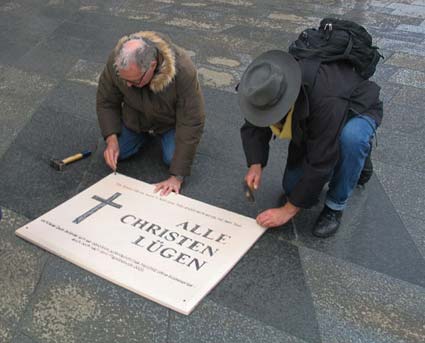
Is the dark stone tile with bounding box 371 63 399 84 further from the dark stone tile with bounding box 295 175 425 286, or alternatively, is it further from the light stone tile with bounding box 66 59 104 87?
the light stone tile with bounding box 66 59 104 87

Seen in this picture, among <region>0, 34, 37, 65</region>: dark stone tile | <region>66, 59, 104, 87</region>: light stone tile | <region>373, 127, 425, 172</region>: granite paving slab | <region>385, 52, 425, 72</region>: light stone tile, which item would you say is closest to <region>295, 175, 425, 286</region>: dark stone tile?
<region>373, 127, 425, 172</region>: granite paving slab

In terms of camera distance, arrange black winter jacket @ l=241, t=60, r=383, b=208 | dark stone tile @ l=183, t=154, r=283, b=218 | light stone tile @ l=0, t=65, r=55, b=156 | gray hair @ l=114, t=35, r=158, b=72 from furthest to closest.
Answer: light stone tile @ l=0, t=65, r=55, b=156 → dark stone tile @ l=183, t=154, r=283, b=218 → gray hair @ l=114, t=35, r=158, b=72 → black winter jacket @ l=241, t=60, r=383, b=208

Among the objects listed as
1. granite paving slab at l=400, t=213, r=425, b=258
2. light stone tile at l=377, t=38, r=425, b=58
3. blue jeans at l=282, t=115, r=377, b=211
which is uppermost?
blue jeans at l=282, t=115, r=377, b=211

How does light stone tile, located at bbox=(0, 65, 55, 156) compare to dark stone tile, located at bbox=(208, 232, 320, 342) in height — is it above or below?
below

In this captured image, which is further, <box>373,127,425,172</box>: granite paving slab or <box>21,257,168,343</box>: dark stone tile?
<box>373,127,425,172</box>: granite paving slab

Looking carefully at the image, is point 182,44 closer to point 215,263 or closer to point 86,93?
point 86,93

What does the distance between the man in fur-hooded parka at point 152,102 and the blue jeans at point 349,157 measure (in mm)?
853

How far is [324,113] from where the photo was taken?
2240 millimetres

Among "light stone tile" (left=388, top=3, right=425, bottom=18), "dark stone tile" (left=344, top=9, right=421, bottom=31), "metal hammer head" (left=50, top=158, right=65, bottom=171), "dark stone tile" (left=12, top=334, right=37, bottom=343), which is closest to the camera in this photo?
"dark stone tile" (left=12, top=334, right=37, bottom=343)

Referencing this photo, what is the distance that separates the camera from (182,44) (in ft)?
17.2

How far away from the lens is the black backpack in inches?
89.9

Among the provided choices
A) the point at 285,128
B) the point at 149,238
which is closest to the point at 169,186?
Result: the point at 149,238

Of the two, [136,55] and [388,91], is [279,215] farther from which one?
[388,91]

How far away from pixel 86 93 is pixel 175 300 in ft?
8.05
